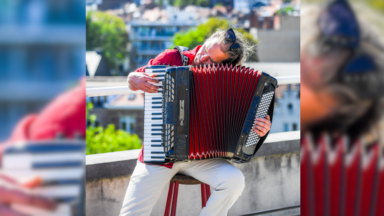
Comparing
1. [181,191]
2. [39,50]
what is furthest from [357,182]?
[181,191]

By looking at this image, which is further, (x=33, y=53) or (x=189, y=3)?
(x=189, y=3)

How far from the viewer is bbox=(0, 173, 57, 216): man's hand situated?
1144mm

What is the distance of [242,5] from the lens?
3150 inches

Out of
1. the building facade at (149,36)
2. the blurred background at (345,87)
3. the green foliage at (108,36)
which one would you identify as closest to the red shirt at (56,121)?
the blurred background at (345,87)

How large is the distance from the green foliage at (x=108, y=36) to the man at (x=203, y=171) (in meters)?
65.5

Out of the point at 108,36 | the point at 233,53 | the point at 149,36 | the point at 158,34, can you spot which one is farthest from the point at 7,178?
the point at 158,34

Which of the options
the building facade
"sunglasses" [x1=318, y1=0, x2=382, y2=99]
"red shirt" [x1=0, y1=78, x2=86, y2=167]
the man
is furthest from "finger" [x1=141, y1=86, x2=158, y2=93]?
the building facade

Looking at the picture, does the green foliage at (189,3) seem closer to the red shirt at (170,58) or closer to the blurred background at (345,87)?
the red shirt at (170,58)

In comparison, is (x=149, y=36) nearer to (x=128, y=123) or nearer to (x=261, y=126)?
(x=128, y=123)

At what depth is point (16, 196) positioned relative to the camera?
3.81 feet

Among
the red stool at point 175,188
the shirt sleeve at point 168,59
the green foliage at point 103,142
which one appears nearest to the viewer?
the red stool at point 175,188

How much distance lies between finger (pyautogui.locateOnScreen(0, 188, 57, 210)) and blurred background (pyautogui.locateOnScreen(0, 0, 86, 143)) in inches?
6.6

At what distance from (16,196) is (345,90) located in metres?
1.03

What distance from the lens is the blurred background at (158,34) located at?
50875 millimetres
